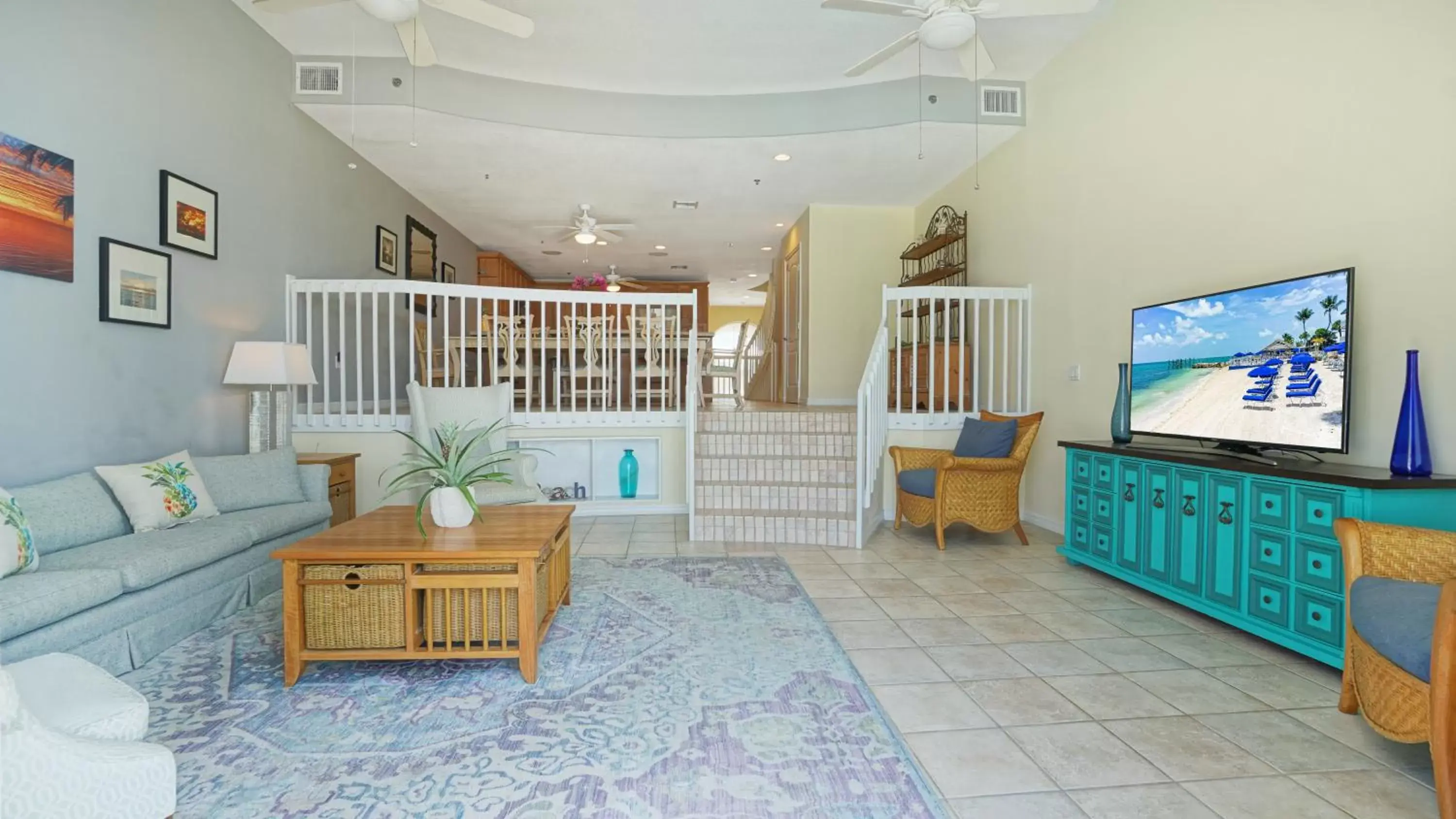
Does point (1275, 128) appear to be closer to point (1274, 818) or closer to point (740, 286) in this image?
point (1274, 818)

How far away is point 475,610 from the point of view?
249cm

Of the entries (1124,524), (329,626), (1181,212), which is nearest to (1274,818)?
(1124,524)

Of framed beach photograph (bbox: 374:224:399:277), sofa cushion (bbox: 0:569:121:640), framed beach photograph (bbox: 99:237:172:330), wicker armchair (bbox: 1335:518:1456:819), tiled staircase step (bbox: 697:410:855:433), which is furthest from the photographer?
framed beach photograph (bbox: 374:224:399:277)

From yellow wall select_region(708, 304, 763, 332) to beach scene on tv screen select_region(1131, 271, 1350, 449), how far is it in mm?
14305

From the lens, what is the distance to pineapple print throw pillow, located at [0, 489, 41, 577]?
2.22m

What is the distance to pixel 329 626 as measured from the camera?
2.39 m

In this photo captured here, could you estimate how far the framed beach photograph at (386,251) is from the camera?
240 inches

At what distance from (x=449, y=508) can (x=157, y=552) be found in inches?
42.8

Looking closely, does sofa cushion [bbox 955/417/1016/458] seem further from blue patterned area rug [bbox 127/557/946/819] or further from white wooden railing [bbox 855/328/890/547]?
blue patterned area rug [bbox 127/557/946/819]

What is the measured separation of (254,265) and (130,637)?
9.24 feet

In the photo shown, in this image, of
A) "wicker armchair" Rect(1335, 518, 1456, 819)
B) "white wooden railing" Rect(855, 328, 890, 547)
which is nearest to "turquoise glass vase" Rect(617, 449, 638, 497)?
"white wooden railing" Rect(855, 328, 890, 547)

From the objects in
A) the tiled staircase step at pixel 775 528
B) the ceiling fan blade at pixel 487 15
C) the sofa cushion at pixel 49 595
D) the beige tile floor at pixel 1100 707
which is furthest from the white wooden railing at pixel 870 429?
the sofa cushion at pixel 49 595

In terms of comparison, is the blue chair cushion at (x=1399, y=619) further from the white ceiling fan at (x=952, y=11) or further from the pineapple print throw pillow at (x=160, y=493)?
the pineapple print throw pillow at (x=160, y=493)

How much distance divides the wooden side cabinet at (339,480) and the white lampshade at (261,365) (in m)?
0.52
